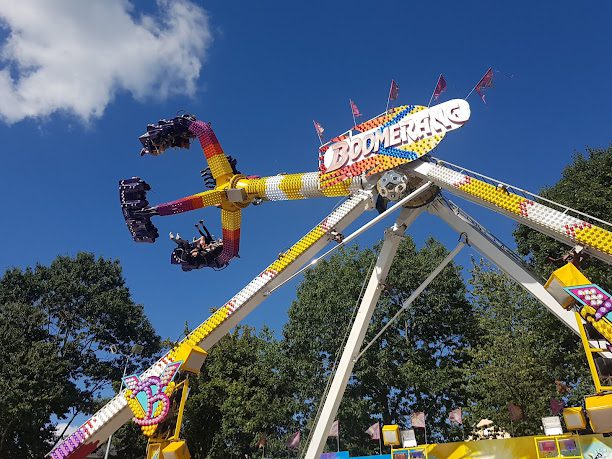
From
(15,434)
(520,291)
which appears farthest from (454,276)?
(15,434)

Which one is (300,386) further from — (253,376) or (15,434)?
(15,434)

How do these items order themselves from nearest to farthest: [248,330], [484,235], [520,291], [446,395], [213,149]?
[484,235] < [213,149] < [520,291] < [446,395] < [248,330]

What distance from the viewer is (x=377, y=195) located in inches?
638

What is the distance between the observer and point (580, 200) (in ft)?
86.4

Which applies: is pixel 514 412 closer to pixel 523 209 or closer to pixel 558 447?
pixel 558 447

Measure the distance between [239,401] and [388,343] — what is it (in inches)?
379

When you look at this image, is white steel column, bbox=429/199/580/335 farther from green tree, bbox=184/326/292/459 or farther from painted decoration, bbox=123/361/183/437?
green tree, bbox=184/326/292/459

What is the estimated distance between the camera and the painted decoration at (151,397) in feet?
49.5

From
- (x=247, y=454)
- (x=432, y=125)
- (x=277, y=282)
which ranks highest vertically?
(x=432, y=125)

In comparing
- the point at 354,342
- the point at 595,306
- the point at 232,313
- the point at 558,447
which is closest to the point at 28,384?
the point at 232,313

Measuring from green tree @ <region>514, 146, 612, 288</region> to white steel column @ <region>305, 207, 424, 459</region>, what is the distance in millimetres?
12264

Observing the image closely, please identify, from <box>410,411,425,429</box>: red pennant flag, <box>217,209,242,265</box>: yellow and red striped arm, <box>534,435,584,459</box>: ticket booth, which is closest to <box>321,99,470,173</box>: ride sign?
<box>217,209,242,265</box>: yellow and red striped arm

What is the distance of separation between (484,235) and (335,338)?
18.8 metres

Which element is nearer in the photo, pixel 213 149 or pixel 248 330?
pixel 213 149
